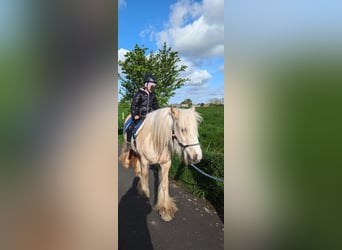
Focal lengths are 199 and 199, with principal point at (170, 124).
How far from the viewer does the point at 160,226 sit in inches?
42.6

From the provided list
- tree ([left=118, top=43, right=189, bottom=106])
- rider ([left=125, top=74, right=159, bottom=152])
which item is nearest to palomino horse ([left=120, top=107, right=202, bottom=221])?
rider ([left=125, top=74, right=159, bottom=152])

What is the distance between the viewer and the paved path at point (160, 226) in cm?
94

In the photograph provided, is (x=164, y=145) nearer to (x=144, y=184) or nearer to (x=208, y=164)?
(x=144, y=184)

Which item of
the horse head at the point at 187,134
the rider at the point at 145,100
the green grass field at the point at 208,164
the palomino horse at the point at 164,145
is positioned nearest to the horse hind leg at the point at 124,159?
the palomino horse at the point at 164,145

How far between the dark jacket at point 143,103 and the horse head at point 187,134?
164mm

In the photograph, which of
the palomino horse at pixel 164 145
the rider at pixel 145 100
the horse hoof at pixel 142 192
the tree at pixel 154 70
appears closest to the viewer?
the tree at pixel 154 70

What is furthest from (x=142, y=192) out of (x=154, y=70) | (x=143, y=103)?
(x=154, y=70)

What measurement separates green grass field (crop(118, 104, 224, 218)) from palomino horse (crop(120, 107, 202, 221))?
60mm

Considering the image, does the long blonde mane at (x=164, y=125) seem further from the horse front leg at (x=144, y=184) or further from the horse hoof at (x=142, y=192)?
the horse hoof at (x=142, y=192)

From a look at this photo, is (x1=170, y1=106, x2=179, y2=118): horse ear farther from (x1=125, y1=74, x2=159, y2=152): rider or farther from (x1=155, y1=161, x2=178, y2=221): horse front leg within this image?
(x1=155, y1=161, x2=178, y2=221): horse front leg
